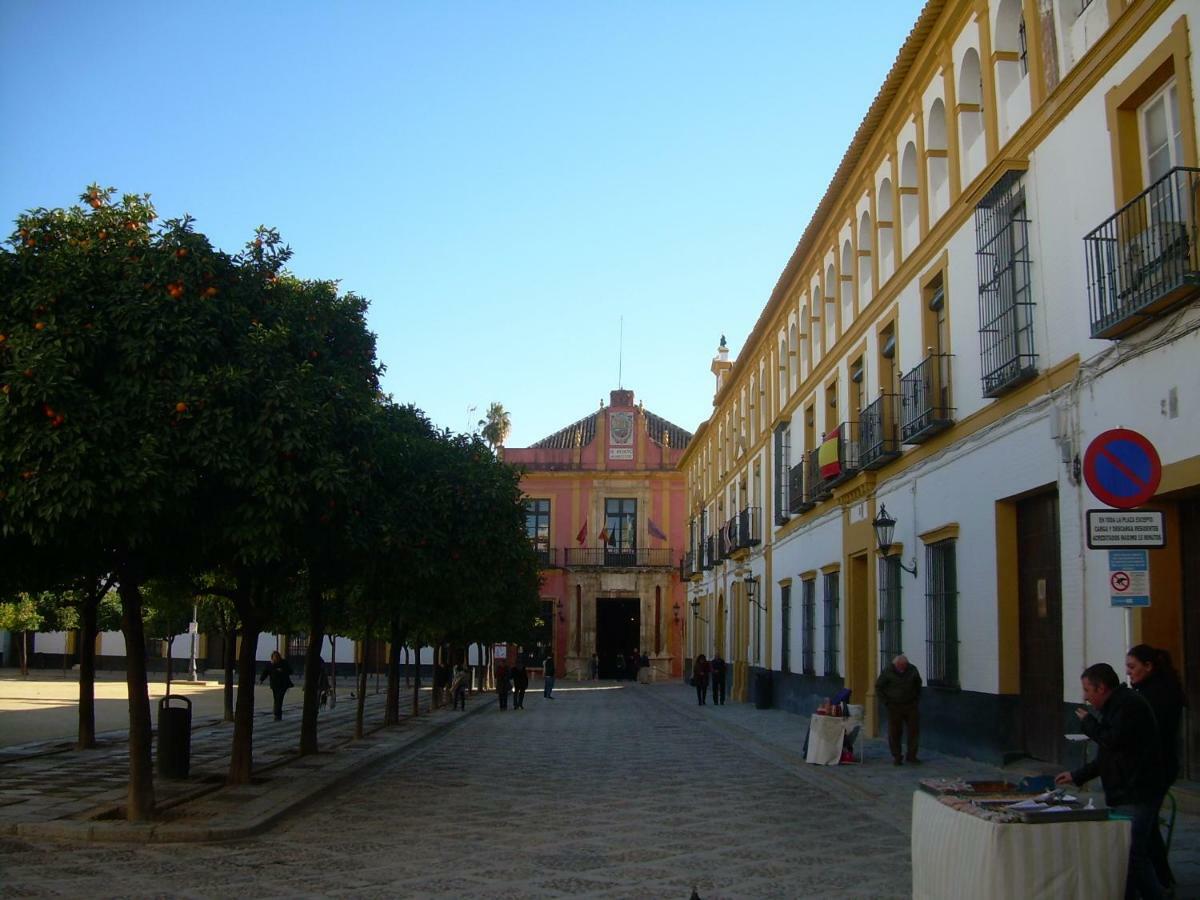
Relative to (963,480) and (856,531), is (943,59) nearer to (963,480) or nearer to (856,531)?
(963,480)

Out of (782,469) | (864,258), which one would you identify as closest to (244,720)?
(864,258)

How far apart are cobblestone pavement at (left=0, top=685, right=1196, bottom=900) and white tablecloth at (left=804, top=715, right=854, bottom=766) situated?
0.59 metres

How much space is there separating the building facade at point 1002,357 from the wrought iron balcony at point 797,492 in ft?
0.44

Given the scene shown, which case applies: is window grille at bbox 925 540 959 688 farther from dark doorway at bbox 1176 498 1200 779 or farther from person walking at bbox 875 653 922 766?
dark doorway at bbox 1176 498 1200 779

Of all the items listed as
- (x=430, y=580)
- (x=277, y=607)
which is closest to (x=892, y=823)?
(x=430, y=580)

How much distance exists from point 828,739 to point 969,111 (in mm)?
8879

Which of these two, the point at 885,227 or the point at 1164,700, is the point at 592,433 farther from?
the point at 1164,700

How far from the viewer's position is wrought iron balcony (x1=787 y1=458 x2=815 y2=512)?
2647 centimetres

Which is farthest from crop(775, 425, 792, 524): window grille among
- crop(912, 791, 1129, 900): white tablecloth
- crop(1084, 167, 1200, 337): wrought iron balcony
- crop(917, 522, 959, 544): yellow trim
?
crop(912, 791, 1129, 900): white tablecloth

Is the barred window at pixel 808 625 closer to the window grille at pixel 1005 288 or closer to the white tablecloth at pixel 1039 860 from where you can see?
the window grille at pixel 1005 288

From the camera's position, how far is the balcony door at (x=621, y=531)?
199 feet

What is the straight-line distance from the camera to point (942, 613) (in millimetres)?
17438

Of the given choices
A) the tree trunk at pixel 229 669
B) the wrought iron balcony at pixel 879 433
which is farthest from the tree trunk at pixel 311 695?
A: the wrought iron balcony at pixel 879 433

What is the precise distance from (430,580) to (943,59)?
34.6ft
